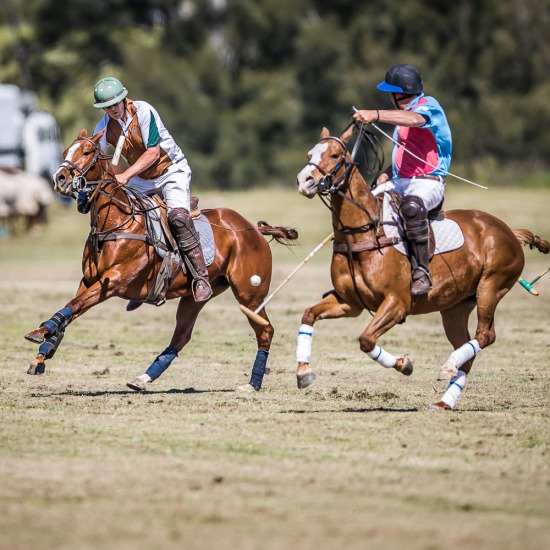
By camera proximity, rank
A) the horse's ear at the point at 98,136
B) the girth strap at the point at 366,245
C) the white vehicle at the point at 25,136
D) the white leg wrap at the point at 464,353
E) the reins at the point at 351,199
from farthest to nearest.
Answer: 1. the white vehicle at the point at 25,136
2. the horse's ear at the point at 98,136
3. the white leg wrap at the point at 464,353
4. the girth strap at the point at 366,245
5. the reins at the point at 351,199

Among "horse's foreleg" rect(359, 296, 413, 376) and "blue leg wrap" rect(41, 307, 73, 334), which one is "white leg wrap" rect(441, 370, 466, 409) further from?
"blue leg wrap" rect(41, 307, 73, 334)

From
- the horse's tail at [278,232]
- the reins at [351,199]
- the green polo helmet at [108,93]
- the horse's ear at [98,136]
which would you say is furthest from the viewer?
the horse's tail at [278,232]

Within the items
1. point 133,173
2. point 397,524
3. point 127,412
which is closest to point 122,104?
point 133,173

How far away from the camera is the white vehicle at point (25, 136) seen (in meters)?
35.6

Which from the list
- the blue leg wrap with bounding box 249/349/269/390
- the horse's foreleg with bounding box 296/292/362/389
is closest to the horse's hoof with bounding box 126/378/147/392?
the blue leg wrap with bounding box 249/349/269/390

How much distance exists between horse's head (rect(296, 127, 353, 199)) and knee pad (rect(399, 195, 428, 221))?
0.61 m

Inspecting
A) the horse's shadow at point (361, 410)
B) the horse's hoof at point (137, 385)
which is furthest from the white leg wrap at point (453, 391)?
the horse's hoof at point (137, 385)

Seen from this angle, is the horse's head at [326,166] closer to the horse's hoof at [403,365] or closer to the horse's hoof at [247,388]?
the horse's hoof at [403,365]

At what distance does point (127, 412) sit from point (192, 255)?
1.89 m

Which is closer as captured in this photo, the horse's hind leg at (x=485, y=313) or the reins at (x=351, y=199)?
the reins at (x=351, y=199)

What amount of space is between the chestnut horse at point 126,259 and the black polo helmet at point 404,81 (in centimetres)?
243

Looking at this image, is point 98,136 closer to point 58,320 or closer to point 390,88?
point 58,320

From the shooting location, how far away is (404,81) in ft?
31.3

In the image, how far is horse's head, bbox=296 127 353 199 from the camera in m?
8.71
